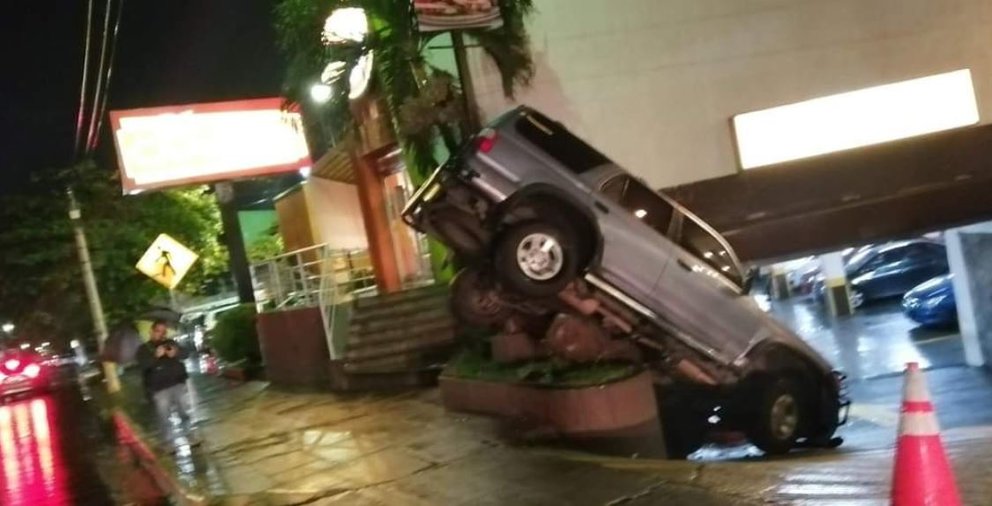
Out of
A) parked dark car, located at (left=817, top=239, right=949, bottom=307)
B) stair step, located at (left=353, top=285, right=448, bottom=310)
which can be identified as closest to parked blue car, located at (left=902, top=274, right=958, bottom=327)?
parked dark car, located at (left=817, top=239, right=949, bottom=307)

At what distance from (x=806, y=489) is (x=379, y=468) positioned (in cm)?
361

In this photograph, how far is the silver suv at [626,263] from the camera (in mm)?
9312

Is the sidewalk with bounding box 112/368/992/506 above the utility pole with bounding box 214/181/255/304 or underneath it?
underneath

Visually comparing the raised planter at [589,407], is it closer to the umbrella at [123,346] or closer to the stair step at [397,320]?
the stair step at [397,320]

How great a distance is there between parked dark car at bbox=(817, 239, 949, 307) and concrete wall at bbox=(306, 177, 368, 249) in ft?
37.3

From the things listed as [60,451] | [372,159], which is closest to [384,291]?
[372,159]

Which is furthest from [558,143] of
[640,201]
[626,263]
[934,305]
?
[934,305]

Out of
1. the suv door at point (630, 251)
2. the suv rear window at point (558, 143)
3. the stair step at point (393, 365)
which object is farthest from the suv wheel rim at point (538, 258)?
the stair step at point (393, 365)

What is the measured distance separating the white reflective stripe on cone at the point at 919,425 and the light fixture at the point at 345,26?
940 cm

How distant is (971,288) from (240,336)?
506 inches

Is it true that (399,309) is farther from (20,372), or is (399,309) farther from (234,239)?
(20,372)

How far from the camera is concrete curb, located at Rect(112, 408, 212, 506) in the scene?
8.34 metres

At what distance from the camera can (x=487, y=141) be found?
9.58 m

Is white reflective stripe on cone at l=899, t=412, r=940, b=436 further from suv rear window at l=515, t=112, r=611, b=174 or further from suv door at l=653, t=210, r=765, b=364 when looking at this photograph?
suv rear window at l=515, t=112, r=611, b=174
